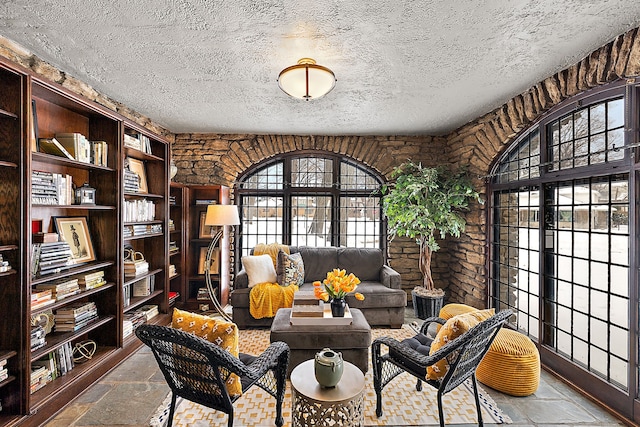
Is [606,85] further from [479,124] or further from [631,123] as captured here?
[479,124]

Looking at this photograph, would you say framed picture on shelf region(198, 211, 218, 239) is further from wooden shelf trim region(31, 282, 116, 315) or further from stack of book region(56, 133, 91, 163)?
stack of book region(56, 133, 91, 163)

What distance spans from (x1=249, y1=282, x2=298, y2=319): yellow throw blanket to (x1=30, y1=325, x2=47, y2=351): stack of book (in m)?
1.96

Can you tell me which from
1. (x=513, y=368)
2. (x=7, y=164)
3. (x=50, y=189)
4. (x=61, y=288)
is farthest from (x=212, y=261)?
(x=513, y=368)

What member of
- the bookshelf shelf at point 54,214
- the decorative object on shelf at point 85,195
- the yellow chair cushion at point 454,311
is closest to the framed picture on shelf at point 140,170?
the bookshelf shelf at point 54,214

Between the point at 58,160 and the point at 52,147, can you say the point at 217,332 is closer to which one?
the point at 58,160

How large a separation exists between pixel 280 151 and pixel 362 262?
6.92 ft

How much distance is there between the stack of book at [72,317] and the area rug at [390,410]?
973 mm

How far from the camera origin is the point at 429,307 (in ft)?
13.8

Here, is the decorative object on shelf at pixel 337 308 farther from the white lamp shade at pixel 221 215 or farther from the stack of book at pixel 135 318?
the stack of book at pixel 135 318

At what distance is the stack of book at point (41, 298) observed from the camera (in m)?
2.18

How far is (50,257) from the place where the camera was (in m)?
2.33

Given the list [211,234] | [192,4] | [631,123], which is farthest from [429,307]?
[192,4]

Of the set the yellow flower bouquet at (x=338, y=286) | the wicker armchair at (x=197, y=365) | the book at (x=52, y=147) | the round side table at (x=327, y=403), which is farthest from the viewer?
the yellow flower bouquet at (x=338, y=286)

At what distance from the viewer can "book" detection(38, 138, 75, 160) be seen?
240cm
